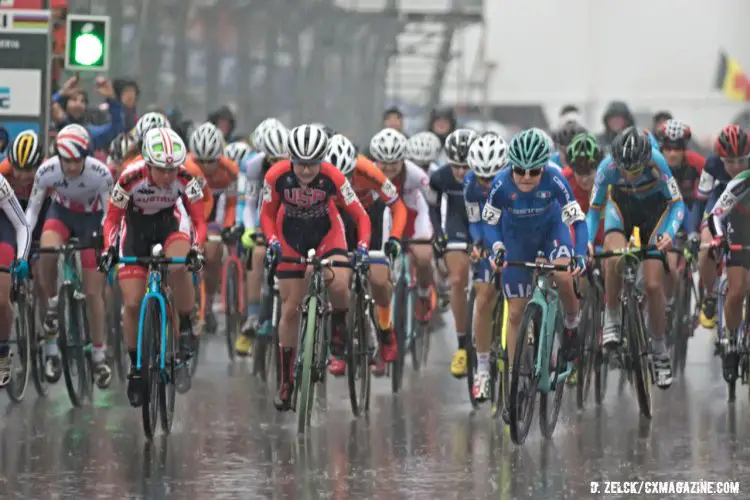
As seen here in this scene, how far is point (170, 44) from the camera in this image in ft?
73.4

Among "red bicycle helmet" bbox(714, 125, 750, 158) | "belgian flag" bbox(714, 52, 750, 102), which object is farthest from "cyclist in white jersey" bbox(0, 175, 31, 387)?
"belgian flag" bbox(714, 52, 750, 102)

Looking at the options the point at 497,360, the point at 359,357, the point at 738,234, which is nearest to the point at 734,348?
the point at 738,234

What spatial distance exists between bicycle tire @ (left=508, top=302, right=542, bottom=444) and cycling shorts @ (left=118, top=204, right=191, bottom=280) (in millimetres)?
2470

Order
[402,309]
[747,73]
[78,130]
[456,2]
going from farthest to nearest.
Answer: [747,73] < [456,2] < [402,309] < [78,130]

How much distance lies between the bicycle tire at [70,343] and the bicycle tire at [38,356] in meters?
0.37

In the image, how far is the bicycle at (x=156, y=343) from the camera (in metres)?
12.1

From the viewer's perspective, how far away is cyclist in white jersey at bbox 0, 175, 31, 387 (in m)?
13.4

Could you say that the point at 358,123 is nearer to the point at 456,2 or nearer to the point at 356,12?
the point at 356,12

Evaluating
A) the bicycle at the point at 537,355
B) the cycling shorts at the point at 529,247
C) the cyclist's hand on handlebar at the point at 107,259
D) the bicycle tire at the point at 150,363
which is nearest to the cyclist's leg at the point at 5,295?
the cyclist's hand on handlebar at the point at 107,259

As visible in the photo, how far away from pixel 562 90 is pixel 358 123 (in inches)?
→ 1153

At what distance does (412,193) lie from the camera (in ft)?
54.9

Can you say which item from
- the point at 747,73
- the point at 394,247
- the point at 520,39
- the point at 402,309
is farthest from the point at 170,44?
the point at 520,39

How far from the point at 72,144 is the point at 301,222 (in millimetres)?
1912

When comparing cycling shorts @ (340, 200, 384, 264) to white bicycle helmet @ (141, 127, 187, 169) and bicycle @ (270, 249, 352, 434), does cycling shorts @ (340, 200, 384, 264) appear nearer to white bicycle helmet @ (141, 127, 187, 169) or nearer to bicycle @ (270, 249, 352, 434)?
bicycle @ (270, 249, 352, 434)
